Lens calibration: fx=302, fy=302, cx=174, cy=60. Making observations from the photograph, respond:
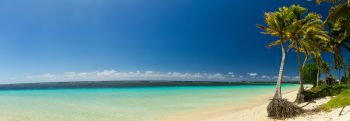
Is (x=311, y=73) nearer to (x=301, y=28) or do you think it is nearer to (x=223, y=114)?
(x=301, y=28)

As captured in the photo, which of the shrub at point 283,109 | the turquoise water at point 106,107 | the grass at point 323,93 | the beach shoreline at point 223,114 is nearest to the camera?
the shrub at point 283,109

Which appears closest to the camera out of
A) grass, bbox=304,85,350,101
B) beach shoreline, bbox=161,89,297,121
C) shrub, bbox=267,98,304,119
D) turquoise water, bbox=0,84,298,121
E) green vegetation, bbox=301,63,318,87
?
shrub, bbox=267,98,304,119

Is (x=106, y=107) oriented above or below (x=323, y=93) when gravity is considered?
below

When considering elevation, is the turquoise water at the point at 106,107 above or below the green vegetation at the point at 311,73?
below

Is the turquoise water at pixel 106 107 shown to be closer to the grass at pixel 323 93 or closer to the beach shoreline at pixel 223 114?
the beach shoreline at pixel 223 114

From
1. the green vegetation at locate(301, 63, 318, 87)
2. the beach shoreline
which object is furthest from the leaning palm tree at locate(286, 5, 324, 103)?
the green vegetation at locate(301, 63, 318, 87)

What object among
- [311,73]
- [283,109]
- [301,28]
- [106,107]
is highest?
[301,28]

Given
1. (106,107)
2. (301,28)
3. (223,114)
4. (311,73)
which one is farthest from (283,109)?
(311,73)

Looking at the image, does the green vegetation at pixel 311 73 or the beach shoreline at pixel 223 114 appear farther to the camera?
the green vegetation at pixel 311 73

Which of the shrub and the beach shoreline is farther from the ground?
the shrub

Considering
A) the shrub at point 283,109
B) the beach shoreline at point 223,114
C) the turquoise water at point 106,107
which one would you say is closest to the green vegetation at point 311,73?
the turquoise water at point 106,107

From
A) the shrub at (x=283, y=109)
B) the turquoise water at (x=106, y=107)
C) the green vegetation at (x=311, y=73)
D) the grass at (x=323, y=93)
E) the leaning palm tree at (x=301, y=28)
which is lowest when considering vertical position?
the turquoise water at (x=106, y=107)

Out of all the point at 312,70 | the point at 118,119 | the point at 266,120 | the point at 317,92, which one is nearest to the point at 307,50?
the point at 317,92

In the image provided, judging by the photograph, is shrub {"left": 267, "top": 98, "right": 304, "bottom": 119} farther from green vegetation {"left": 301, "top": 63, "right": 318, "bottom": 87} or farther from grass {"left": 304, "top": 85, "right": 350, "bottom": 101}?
green vegetation {"left": 301, "top": 63, "right": 318, "bottom": 87}
